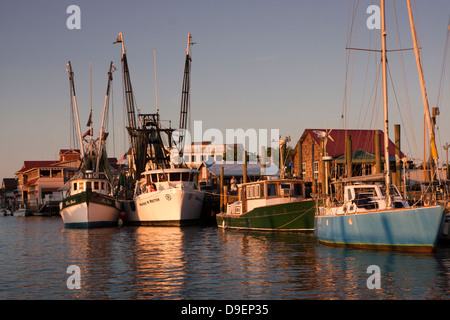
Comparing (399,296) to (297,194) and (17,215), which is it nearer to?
(297,194)

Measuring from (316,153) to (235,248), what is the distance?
37.8 meters

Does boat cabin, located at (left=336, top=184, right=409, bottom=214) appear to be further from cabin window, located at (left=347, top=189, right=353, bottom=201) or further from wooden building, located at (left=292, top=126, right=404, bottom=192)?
wooden building, located at (left=292, top=126, right=404, bottom=192)

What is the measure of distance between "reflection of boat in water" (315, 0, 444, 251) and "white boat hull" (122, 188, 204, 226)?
19.9 m

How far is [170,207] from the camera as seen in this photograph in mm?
48688

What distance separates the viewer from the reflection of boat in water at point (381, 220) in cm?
2384

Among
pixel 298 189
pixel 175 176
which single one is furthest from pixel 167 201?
pixel 298 189

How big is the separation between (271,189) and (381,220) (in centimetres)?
1545

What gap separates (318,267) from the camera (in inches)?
890

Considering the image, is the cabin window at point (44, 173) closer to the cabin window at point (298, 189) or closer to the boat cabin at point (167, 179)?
the boat cabin at point (167, 179)

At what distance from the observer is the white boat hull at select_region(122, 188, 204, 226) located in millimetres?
48375

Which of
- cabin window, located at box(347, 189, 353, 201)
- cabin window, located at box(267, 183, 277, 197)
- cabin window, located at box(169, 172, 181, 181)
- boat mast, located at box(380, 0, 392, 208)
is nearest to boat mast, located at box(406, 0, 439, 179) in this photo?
boat mast, located at box(380, 0, 392, 208)

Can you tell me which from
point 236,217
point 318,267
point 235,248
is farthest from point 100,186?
point 318,267

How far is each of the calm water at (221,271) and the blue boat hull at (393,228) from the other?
0.59 m

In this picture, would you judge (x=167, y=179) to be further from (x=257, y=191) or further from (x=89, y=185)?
(x=257, y=191)
